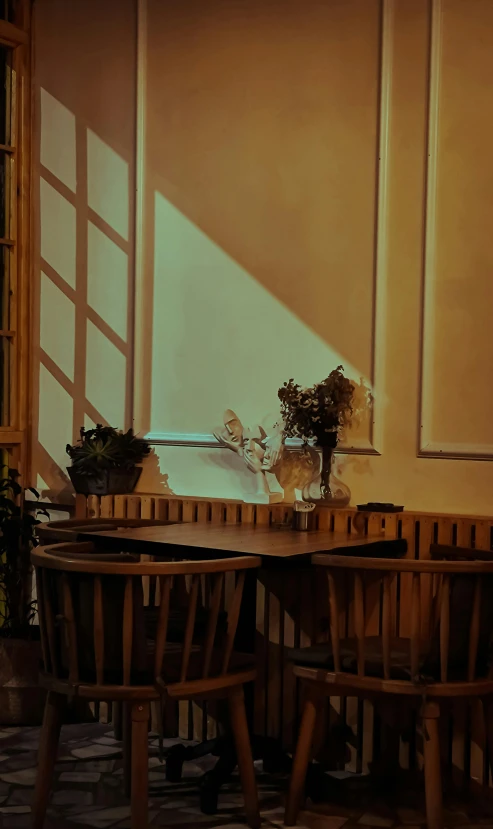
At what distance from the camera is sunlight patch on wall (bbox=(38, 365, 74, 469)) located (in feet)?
17.0

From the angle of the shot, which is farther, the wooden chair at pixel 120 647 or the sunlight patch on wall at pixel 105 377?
the sunlight patch on wall at pixel 105 377

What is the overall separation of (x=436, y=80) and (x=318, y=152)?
578 millimetres

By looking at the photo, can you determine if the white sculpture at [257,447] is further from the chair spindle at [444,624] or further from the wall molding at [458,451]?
the chair spindle at [444,624]

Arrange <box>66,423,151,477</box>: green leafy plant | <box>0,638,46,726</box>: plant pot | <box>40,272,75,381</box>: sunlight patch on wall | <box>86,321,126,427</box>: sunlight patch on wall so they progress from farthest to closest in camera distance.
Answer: <box>40,272,75,381</box>: sunlight patch on wall → <box>86,321,126,427</box>: sunlight patch on wall → <box>66,423,151,477</box>: green leafy plant → <box>0,638,46,726</box>: plant pot

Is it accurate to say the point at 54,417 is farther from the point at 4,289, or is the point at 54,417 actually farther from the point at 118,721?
the point at 118,721

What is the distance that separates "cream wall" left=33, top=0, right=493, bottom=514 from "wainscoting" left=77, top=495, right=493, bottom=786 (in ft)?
0.60

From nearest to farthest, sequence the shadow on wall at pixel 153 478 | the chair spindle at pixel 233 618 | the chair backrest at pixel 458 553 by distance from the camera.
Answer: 1. the chair spindle at pixel 233 618
2. the chair backrest at pixel 458 553
3. the shadow on wall at pixel 153 478

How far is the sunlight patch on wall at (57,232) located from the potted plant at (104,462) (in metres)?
0.86

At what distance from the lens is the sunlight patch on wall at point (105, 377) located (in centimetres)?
502

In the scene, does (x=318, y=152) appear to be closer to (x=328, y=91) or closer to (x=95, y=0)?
(x=328, y=91)

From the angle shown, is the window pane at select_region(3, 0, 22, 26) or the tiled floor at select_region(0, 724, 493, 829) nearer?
the tiled floor at select_region(0, 724, 493, 829)

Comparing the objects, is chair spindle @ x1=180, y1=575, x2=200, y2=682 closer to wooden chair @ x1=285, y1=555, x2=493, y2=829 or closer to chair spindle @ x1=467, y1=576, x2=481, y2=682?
wooden chair @ x1=285, y1=555, x2=493, y2=829

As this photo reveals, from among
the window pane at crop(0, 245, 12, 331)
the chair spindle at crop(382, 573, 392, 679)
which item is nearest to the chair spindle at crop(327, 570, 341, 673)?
the chair spindle at crop(382, 573, 392, 679)

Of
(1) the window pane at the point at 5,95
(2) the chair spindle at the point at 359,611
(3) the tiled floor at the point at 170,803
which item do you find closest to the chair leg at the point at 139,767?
(3) the tiled floor at the point at 170,803
